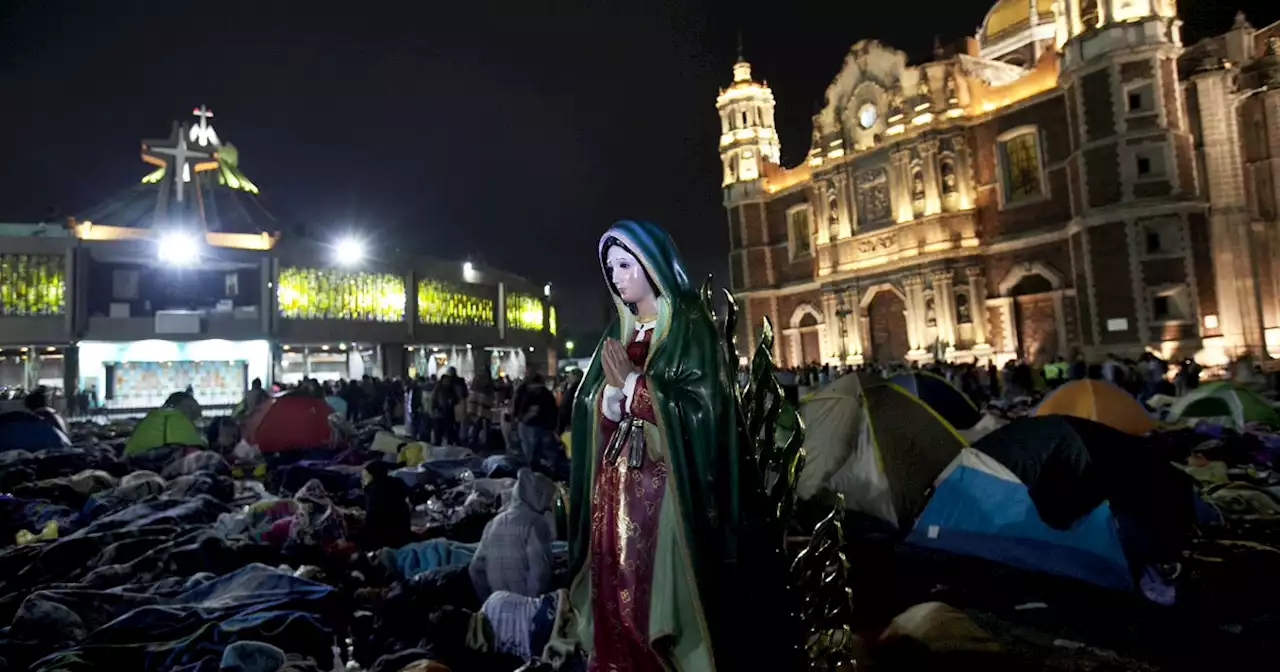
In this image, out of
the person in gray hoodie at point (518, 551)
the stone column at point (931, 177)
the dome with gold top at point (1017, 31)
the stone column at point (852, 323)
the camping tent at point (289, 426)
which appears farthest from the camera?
the stone column at point (852, 323)

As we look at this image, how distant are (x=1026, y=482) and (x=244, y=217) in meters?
34.7

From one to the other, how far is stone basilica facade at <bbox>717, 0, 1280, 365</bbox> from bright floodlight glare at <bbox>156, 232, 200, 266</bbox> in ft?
72.4

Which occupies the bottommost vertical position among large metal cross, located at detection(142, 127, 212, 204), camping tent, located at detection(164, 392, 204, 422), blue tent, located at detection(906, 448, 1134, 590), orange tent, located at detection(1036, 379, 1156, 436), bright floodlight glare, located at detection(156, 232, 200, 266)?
blue tent, located at detection(906, 448, 1134, 590)

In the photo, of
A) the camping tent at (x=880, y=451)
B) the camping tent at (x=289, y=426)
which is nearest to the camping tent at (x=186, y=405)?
the camping tent at (x=289, y=426)

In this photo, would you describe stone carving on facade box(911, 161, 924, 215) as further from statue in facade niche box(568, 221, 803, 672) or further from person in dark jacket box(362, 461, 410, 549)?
statue in facade niche box(568, 221, 803, 672)

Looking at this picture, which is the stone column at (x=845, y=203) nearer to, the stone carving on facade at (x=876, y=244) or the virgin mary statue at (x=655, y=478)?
the stone carving on facade at (x=876, y=244)

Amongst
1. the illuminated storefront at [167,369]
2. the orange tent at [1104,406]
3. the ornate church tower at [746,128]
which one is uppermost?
the ornate church tower at [746,128]

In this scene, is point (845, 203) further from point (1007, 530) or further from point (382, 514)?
point (382, 514)

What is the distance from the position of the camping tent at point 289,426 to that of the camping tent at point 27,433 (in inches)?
115

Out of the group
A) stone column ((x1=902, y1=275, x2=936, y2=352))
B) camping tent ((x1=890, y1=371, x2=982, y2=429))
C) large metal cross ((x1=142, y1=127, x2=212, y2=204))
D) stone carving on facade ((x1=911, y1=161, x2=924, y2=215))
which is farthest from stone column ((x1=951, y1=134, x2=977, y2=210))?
large metal cross ((x1=142, y1=127, x2=212, y2=204))

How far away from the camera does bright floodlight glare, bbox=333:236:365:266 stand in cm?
3212

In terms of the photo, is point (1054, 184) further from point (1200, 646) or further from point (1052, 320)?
point (1200, 646)

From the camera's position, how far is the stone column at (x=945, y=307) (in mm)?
29000

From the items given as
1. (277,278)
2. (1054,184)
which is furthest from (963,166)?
(277,278)
